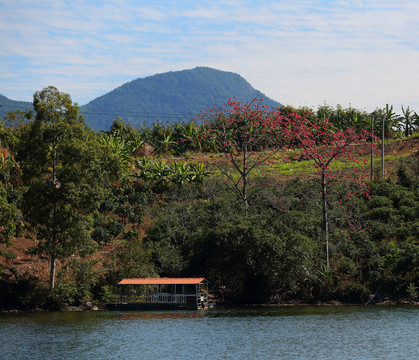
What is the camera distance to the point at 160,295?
45406 millimetres

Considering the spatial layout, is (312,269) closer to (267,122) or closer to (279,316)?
(279,316)

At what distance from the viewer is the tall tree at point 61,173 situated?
1665 inches

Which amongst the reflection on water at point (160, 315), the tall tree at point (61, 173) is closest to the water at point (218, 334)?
the reflection on water at point (160, 315)

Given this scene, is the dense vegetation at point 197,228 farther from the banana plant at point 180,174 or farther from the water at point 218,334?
the water at point 218,334

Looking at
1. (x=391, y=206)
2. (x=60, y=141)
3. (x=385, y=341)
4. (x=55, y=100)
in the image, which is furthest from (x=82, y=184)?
(x=391, y=206)

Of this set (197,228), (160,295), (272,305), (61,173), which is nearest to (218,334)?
(160,295)

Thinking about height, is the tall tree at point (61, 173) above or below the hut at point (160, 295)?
above

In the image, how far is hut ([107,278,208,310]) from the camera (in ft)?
142

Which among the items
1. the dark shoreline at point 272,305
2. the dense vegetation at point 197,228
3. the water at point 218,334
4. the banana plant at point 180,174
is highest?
the banana plant at point 180,174

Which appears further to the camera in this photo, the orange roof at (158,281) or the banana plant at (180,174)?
the banana plant at (180,174)

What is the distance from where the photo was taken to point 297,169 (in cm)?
7231

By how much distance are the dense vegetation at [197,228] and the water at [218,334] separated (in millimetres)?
3670

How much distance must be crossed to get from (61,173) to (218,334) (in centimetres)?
1734

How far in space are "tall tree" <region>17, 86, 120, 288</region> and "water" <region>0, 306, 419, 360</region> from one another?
5.49 m
